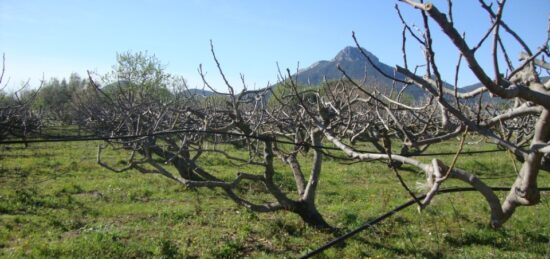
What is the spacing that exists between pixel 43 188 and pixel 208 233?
6.53 meters

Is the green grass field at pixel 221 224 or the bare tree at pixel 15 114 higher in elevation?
the bare tree at pixel 15 114

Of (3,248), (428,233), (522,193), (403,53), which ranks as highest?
(403,53)

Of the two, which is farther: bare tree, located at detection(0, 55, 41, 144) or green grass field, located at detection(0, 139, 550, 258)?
bare tree, located at detection(0, 55, 41, 144)

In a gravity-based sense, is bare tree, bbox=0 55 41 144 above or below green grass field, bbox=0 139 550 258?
above

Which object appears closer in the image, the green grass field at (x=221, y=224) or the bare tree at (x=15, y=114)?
the green grass field at (x=221, y=224)

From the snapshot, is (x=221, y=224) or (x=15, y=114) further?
(x=15, y=114)

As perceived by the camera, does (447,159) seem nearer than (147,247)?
No

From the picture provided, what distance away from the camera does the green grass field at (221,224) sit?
6.87 meters

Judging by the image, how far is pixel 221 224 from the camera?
8469 mm

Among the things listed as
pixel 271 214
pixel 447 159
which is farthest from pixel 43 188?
pixel 447 159

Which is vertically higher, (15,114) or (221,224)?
(15,114)

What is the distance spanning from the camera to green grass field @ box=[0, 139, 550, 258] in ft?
22.5

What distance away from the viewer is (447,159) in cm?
1783

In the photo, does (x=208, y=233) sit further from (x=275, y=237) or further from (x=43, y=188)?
(x=43, y=188)
